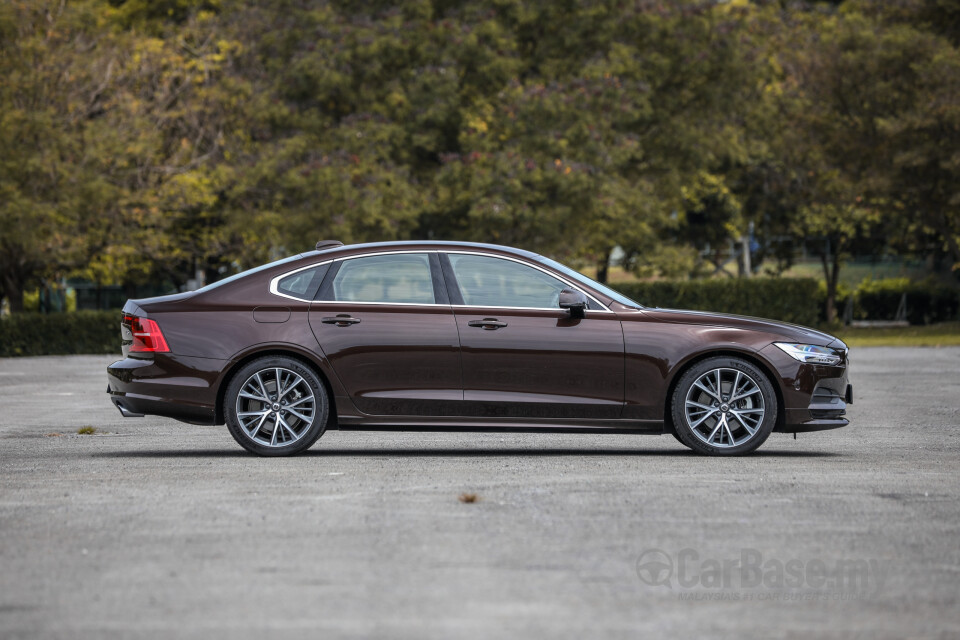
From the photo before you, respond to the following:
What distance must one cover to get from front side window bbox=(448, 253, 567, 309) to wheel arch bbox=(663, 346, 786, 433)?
101 centimetres

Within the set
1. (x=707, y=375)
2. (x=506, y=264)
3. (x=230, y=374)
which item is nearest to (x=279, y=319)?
(x=230, y=374)

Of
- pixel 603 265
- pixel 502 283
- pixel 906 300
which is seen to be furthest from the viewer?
pixel 906 300

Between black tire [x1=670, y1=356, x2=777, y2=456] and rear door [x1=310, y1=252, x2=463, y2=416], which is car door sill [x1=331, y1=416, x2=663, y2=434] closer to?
rear door [x1=310, y1=252, x2=463, y2=416]

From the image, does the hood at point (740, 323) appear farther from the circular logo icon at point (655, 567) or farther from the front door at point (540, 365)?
the circular logo icon at point (655, 567)

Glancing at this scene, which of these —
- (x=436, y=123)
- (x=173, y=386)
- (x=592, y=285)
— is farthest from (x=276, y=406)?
(x=436, y=123)

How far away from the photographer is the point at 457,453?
34.6 ft

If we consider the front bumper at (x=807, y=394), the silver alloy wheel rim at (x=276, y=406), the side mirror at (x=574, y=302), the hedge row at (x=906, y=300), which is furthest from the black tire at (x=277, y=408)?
the hedge row at (x=906, y=300)

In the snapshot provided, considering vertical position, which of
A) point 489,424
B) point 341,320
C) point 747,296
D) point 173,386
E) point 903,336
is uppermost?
point 341,320

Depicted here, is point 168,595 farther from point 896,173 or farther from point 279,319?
point 896,173

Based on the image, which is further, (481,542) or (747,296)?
(747,296)

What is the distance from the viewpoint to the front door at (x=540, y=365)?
399 inches

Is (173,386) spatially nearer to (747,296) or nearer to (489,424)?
(489,424)

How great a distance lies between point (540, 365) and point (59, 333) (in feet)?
78.2

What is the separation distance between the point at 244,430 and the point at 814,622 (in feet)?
18.9
